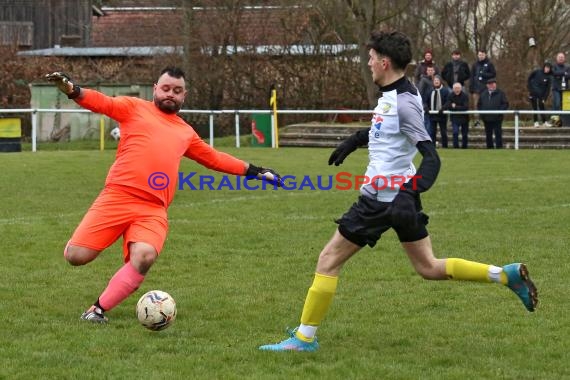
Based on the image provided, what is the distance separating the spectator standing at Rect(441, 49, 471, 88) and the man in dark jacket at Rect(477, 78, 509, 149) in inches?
26.0

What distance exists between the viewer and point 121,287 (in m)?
7.18

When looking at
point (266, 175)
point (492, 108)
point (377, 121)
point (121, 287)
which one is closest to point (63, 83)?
point (121, 287)

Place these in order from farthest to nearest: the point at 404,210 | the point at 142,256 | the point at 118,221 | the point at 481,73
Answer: the point at 481,73
the point at 118,221
the point at 142,256
the point at 404,210

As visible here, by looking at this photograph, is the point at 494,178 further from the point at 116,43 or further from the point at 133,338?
the point at 116,43

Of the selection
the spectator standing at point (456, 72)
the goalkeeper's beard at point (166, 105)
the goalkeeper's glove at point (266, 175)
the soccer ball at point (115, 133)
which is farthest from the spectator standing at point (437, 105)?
the goalkeeper's beard at point (166, 105)

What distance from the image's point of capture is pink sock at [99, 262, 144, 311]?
718 cm

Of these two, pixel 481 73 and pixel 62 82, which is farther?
pixel 481 73

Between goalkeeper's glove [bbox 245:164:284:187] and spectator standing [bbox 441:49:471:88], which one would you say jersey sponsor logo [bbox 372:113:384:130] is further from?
spectator standing [bbox 441:49:471:88]

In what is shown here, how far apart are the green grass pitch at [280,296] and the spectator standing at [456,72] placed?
9472 mm

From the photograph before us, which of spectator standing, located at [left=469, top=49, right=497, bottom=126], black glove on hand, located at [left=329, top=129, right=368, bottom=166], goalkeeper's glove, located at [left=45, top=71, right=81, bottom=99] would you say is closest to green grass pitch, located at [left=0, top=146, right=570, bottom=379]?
black glove on hand, located at [left=329, top=129, right=368, bottom=166]

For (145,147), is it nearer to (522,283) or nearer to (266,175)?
(266,175)

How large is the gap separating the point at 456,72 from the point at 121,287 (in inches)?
722

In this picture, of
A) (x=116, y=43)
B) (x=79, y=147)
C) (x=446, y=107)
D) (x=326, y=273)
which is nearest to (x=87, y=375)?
(x=326, y=273)

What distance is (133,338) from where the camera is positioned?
6.68m
